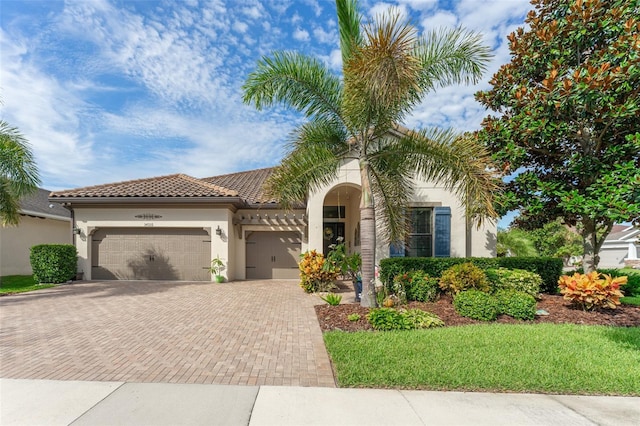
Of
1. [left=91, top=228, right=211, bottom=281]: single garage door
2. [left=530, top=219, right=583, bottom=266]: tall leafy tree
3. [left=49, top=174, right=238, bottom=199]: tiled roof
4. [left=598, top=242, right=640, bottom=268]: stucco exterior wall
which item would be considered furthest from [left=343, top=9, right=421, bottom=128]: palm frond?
[left=598, top=242, right=640, bottom=268]: stucco exterior wall

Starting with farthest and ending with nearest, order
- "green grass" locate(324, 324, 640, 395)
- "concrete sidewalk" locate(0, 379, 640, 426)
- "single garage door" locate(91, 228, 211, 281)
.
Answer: "single garage door" locate(91, 228, 211, 281)
"green grass" locate(324, 324, 640, 395)
"concrete sidewalk" locate(0, 379, 640, 426)

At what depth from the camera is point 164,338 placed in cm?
602

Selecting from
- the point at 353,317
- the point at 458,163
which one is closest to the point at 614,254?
the point at 458,163

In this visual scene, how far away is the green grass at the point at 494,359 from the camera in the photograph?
4.16 meters

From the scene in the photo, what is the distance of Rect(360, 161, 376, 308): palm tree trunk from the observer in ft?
25.3

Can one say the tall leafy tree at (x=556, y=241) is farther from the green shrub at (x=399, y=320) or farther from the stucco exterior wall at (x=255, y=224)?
the green shrub at (x=399, y=320)

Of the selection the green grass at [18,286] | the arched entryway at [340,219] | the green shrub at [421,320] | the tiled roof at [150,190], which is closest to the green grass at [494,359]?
the green shrub at [421,320]

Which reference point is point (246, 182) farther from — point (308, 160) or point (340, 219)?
point (308, 160)

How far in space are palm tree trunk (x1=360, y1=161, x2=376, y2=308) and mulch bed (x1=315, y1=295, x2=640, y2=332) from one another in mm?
358

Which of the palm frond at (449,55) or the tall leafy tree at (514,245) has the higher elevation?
the palm frond at (449,55)

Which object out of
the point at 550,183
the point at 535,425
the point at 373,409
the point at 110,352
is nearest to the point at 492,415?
the point at 535,425

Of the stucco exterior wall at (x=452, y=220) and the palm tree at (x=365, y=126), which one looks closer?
the palm tree at (x=365, y=126)

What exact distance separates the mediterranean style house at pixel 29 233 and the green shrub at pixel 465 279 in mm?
17723

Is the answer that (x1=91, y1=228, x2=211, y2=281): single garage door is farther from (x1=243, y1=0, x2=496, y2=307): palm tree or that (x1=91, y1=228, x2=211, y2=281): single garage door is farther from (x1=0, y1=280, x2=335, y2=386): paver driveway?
(x1=243, y1=0, x2=496, y2=307): palm tree
